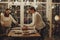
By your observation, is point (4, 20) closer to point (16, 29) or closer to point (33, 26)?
point (16, 29)

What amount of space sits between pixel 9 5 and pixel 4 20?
0.20 m

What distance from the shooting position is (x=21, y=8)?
2.11 metres

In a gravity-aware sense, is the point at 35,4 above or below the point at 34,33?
above

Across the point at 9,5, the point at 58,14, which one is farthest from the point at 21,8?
the point at 58,14

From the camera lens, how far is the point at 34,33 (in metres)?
2.09

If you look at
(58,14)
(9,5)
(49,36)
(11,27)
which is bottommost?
(49,36)

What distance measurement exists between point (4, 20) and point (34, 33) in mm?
417

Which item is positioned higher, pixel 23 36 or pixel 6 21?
pixel 6 21

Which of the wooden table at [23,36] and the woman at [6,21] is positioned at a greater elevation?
the woman at [6,21]

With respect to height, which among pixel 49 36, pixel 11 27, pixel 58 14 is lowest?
pixel 49 36

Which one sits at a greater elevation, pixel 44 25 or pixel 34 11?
pixel 34 11

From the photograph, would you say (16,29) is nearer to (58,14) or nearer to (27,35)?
(27,35)

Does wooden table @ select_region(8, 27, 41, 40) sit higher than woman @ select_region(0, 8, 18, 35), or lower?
lower

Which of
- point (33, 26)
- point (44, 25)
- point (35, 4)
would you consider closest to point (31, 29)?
point (33, 26)
